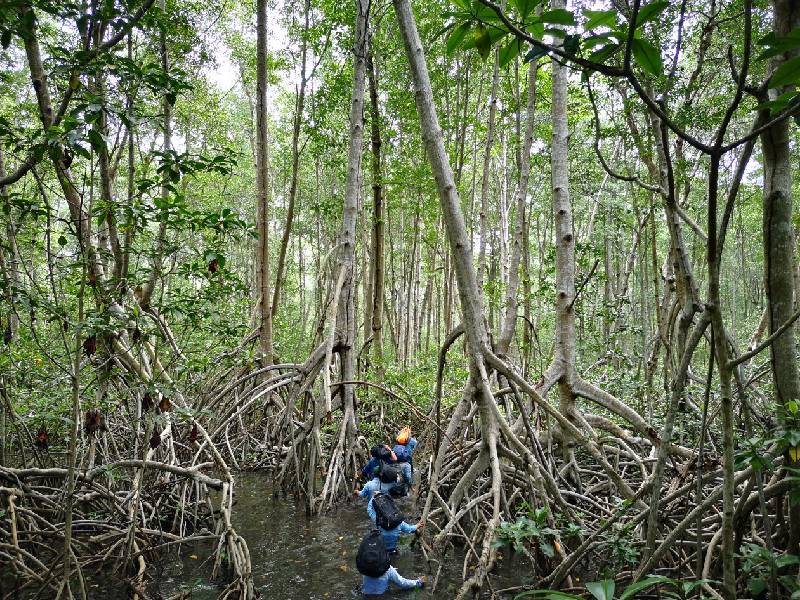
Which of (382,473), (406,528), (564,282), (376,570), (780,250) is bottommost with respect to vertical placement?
(376,570)

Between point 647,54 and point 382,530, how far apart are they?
3863mm

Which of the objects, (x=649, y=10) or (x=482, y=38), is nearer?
(x=649, y=10)

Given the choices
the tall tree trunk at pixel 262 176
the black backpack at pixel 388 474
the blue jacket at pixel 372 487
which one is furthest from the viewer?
the tall tree trunk at pixel 262 176

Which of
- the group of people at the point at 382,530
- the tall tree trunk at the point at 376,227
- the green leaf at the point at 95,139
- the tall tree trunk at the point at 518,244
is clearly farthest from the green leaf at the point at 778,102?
the tall tree trunk at the point at 376,227

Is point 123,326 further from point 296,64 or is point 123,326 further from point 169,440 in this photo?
point 296,64

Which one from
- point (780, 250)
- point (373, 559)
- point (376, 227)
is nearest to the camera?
point (780, 250)

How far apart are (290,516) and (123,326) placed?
133 inches

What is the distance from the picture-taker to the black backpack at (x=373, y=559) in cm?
381

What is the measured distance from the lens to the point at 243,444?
7652 millimetres

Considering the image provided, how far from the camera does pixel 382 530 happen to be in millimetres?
4367

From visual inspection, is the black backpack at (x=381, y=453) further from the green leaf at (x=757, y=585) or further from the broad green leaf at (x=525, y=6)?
the broad green leaf at (x=525, y=6)

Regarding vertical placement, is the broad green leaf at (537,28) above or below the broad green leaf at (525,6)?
above

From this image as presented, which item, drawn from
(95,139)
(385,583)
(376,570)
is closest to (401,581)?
(385,583)

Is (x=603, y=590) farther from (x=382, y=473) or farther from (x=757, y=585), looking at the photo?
(x=382, y=473)
